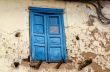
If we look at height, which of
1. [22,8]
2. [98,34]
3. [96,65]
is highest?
[22,8]

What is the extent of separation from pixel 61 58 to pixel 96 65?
3.29ft

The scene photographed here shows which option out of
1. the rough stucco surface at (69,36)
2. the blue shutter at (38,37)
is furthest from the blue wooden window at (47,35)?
the rough stucco surface at (69,36)

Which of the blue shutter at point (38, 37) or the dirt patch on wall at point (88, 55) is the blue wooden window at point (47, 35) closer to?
the blue shutter at point (38, 37)

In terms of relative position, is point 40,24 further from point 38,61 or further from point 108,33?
point 108,33

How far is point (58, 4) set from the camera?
35.0 ft

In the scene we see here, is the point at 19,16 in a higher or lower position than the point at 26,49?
Answer: higher

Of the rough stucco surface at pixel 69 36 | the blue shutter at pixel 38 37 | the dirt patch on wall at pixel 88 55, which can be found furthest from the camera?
the dirt patch on wall at pixel 88 55

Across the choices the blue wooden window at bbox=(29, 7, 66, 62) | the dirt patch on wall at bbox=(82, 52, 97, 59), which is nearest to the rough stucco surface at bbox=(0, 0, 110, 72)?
the dirt patch on wall at bbox=(82, 52, 97, 59)

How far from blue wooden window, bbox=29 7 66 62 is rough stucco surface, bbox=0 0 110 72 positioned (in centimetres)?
15

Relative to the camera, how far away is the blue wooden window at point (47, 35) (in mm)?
10055

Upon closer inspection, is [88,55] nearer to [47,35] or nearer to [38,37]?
[47,35]

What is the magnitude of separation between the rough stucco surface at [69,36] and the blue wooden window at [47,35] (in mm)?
146

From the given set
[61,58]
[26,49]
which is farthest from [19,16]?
[61,58]

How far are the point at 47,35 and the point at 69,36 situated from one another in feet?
2.06
